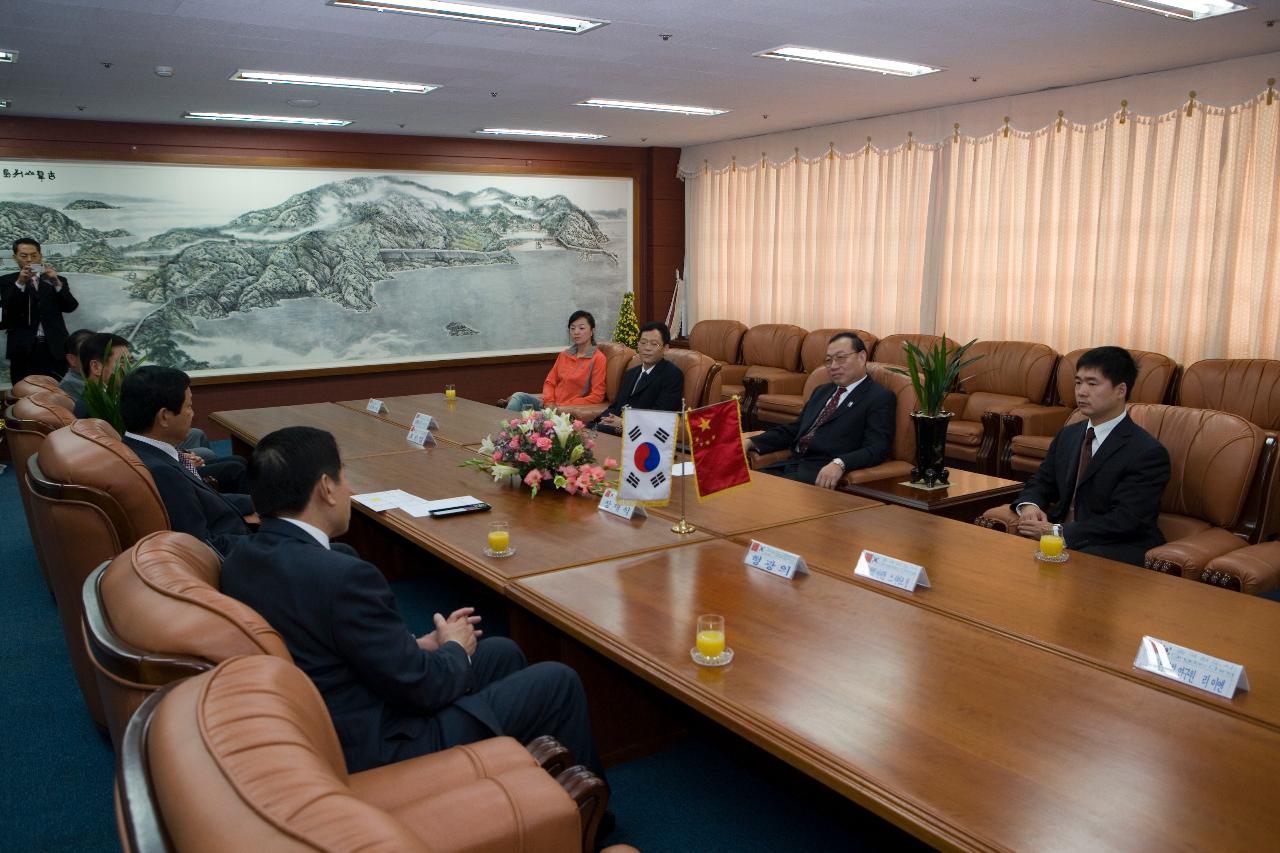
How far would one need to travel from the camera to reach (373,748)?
1995 millimetres

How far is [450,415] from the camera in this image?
5.50 meters

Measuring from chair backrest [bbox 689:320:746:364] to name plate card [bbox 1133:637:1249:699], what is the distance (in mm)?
7330

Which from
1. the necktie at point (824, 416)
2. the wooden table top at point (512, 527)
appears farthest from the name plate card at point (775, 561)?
the necktie at point (824, 416)

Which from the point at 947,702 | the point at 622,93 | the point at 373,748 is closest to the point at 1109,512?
the point at 947,702

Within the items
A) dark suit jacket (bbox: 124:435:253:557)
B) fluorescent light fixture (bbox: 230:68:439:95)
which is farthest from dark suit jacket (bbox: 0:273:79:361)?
dark suit jacket (bbox: 124:435:253:557)

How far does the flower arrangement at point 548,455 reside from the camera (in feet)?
11.6

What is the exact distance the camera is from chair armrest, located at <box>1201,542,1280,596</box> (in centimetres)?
275

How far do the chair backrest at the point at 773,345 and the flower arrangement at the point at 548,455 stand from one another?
16.9ft

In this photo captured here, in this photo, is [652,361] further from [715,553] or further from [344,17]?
[715,553]

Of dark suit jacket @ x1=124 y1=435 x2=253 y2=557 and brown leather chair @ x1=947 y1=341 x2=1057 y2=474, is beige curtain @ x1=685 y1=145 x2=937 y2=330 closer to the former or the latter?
brown leather chair @ x1=947 y1=341 x2=1057 y2=474

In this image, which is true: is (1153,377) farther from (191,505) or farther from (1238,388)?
(191,505)

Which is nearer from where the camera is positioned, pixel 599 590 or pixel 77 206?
pixel 599 590

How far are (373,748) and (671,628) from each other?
Result: 71 cm

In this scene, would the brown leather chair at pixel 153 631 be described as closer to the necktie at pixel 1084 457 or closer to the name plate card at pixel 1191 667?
the name plate card at pixel 1191 667
